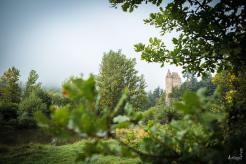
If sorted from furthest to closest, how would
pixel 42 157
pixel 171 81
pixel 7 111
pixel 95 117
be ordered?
1. pixel 171 81
2. pixel 7 111
3. pixel 42 157
4. pixel 95 117

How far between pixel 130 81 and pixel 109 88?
407 centimetres

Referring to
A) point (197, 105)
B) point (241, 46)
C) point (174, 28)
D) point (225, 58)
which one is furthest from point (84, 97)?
point (174, 28)

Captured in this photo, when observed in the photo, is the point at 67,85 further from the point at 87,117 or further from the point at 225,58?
the point at 225,58

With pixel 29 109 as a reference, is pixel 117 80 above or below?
above

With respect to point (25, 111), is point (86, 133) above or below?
below

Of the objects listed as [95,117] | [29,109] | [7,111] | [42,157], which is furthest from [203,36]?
[7,111]

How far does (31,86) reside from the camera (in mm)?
44000

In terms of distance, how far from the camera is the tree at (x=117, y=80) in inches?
1583

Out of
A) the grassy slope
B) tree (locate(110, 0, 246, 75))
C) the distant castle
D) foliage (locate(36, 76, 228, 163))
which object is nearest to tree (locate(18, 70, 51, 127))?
the grassy slope

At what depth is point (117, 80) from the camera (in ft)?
135

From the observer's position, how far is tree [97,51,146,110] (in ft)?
132

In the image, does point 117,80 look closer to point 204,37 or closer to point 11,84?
point 11,84

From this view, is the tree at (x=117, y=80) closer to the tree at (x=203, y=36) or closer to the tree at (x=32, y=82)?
the tree at (x=32, y=82)

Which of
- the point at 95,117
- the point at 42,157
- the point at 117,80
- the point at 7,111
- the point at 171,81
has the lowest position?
the point at 42,157
